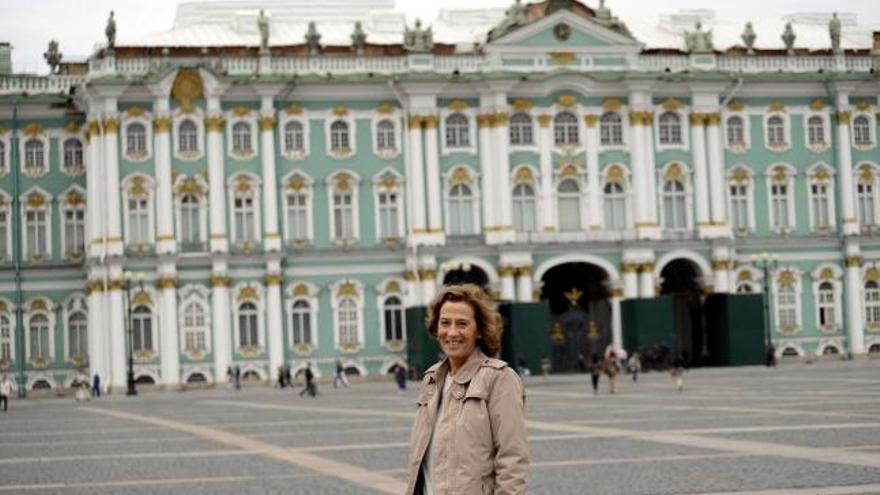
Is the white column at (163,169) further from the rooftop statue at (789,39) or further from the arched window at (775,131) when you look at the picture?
the rooftop statue at (789,39)

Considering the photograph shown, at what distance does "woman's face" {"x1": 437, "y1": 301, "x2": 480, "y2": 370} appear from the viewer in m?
8.95

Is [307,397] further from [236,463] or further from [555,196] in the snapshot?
[236,463]

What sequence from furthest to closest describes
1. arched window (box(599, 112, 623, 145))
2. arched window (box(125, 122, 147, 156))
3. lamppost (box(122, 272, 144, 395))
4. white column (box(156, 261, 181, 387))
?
1. arched window (box(599, 112, 623, 145))
2. arched window (box(125, 122, 147, 156))
3. white column (box(156, 261, 181, 387))
4. lamppost (box(122, 272, 144, 395))

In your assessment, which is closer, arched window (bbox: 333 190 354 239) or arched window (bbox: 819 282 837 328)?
arched window (bbox: 333 190 354 239)

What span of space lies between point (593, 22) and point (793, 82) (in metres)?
10.2

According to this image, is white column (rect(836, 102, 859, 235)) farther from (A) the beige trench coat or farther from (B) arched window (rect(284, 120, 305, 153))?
(A) the beige trench coat

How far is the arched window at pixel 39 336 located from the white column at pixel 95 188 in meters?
4.16

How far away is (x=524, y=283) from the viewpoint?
2813 inches

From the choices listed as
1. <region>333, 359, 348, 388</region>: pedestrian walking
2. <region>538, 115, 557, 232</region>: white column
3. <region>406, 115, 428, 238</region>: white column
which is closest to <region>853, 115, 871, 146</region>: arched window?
<region>538, 115, 557, 232</region>: white column

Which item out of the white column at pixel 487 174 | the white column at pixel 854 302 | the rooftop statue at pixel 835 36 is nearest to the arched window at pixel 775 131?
the rooftop statue at pixel 835 36

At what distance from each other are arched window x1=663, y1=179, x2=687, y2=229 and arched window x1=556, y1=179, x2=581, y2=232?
401 centimetres

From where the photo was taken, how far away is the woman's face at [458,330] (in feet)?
29.3

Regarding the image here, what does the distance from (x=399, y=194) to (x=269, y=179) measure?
19.2 ft

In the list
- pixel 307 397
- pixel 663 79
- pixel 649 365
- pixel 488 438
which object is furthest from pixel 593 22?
pixel 488 438
